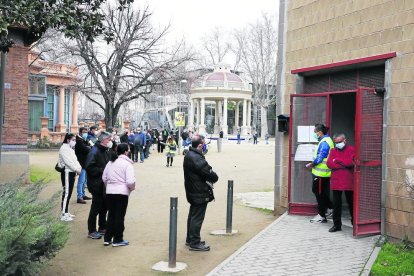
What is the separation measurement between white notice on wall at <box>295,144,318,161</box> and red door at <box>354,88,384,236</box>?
63.1 inches

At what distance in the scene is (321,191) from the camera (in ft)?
26.7

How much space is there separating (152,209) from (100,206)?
2835 millimetres

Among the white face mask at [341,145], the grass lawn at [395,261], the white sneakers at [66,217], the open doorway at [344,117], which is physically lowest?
the white sneakers at [66,217]

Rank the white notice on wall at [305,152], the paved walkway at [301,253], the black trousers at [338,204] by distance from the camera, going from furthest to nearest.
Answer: the white notice on wall at [305,152] < the black trousers at [338,204] < the paved walkway at [301,253]

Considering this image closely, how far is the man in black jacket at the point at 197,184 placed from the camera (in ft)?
23.0

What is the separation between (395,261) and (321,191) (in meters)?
2.19

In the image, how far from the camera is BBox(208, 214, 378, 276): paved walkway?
596 cm

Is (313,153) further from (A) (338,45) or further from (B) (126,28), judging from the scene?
(B) (126,28)

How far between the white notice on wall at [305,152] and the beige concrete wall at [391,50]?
1.53 meters

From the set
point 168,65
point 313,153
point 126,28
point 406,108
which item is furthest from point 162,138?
point 406,108

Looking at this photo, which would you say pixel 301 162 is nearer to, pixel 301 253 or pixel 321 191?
pixel 321 191

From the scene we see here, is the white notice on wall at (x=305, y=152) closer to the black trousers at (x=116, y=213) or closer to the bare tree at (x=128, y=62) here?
the black trousers at (x=116, y=213)

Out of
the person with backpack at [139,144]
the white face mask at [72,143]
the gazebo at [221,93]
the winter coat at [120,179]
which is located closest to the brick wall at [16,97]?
the white face mask at [72,143]

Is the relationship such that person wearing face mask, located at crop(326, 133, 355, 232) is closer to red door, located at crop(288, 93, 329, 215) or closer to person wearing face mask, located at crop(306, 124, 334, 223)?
person wearing face mask, located at crop(306, 124, 334, 223)
